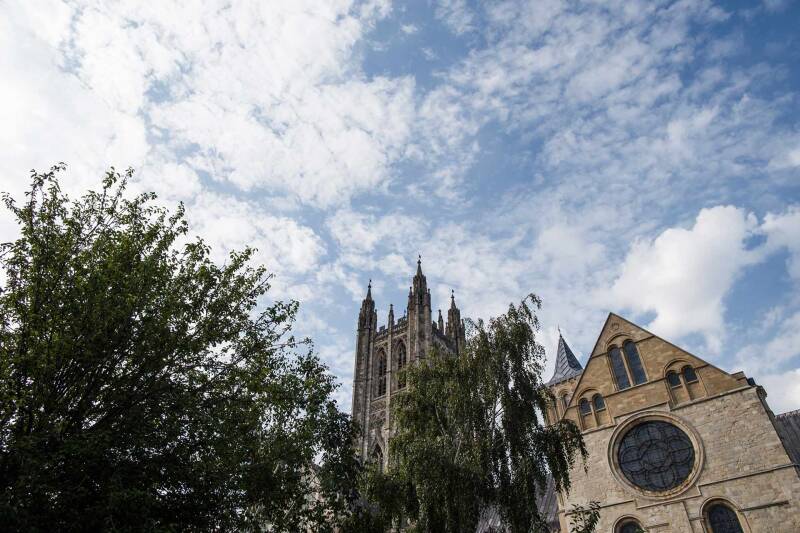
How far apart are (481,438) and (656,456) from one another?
948 centimetres

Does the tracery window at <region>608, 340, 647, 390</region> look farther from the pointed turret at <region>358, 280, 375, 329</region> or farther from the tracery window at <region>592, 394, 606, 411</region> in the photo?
the pointed turret at <region>358, 280, 375, 329</region>

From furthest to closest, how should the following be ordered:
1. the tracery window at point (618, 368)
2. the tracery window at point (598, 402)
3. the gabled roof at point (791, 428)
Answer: the tracery window at point (598, 402) < the tracery window at point (618, 368) < the gabled roof at point (791, 428)

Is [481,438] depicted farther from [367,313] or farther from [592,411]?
[367,313]

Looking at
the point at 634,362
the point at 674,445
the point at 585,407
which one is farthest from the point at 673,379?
the point at 585,407

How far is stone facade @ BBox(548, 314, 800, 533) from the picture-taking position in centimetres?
1770

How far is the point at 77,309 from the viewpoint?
1062cm

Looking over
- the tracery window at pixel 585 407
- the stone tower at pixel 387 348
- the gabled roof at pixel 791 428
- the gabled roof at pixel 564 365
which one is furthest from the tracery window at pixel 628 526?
the stone tower at pixel 387 348

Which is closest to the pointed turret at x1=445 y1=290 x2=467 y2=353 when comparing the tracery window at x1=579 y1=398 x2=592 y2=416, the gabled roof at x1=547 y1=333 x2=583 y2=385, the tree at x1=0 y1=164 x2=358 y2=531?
the gabled roof at x1=547 y1=333 x2=583 y2=385

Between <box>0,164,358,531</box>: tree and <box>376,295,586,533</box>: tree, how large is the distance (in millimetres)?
2946

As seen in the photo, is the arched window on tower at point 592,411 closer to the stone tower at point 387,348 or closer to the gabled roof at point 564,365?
the gabled roof at point 564,365

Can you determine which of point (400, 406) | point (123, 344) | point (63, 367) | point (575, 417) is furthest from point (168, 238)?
point (575, 417)

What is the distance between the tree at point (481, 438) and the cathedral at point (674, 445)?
1.19 meters

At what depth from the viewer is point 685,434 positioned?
66.1ft

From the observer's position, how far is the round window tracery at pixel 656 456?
19734 millimetres
